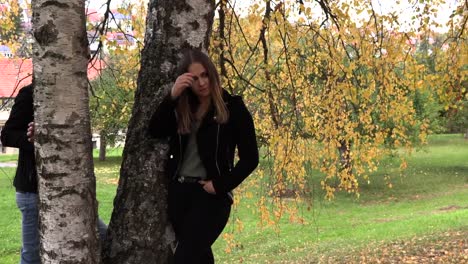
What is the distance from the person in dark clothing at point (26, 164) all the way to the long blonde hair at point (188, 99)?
0.82 metres

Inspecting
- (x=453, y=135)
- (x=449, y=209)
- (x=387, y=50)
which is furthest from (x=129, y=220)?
(x=453, y=135)

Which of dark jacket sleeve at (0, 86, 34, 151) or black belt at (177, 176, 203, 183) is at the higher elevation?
dark jacket sleeve at (0, 86, 34, 151)

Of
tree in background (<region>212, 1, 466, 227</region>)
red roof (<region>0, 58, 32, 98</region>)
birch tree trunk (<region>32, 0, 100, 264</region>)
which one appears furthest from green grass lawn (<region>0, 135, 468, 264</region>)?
birch tree trunk (<region>32, 0, 100, 264</region>)

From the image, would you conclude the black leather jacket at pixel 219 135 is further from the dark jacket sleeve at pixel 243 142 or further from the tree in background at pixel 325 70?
the tree in background at pixel 325 70

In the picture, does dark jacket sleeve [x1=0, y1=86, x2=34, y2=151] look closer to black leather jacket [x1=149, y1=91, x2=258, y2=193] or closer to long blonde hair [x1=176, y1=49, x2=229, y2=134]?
black leather jacket [x1=149, y1=91, x2=258, y2=193]

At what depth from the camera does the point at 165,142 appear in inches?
106

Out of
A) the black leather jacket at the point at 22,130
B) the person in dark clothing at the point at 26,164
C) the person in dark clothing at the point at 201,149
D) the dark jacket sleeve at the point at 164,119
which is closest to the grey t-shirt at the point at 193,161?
the person in dark clothing at the point at 201,149

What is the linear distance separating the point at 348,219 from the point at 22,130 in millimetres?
14510

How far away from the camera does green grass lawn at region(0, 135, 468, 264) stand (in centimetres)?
985

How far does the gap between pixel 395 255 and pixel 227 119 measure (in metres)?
5.93

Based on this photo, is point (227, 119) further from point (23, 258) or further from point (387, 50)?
point (387, 50)

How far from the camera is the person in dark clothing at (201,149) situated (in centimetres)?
255

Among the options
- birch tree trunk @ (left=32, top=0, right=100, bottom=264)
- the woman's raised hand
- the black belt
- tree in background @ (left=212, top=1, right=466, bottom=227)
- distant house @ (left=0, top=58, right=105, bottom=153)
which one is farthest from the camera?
tree in background @ (left=212, top=1, right=466, bottom=227)

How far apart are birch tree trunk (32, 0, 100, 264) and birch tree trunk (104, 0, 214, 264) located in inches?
10.9
